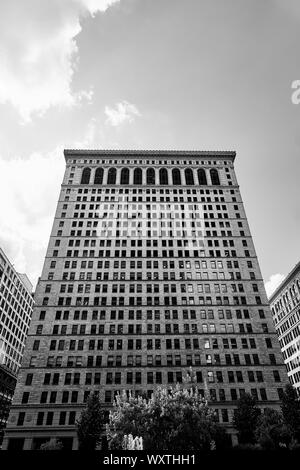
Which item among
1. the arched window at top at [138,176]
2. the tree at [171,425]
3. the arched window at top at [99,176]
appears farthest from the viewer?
the arched window at top at [138,176]

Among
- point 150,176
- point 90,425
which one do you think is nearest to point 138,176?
point 150,176

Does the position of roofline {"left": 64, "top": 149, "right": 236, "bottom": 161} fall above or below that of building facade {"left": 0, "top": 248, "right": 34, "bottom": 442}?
above

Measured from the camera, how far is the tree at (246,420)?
158 ft

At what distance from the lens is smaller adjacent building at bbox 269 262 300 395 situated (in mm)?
92500

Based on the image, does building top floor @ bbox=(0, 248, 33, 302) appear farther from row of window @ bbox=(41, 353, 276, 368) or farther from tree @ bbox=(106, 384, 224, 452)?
tree @ bbox=(106, 384, 224, 452)

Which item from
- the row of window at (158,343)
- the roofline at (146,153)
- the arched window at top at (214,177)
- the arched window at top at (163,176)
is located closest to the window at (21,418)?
the row of window at (158,343)

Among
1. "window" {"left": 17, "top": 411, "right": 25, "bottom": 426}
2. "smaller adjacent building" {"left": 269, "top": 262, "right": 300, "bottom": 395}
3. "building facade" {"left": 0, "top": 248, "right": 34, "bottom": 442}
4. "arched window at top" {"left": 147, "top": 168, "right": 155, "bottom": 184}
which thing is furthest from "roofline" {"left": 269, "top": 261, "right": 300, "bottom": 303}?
"building facade" {"left": 0, "top": 248, "right": 34, "bottom": 442}

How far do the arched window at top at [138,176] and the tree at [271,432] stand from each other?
66651mm

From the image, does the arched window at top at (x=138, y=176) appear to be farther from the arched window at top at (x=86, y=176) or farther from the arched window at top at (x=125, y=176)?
the arched window at top at (x=86, y=176)

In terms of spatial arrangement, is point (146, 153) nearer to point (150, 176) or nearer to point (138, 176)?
point (150, 176)

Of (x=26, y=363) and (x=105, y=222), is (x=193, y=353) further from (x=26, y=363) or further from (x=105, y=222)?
(x=105, y=222)

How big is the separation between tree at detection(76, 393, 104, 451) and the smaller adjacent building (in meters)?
63.8

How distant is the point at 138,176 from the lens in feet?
313

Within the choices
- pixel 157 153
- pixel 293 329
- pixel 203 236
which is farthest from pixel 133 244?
pixel 293 329
